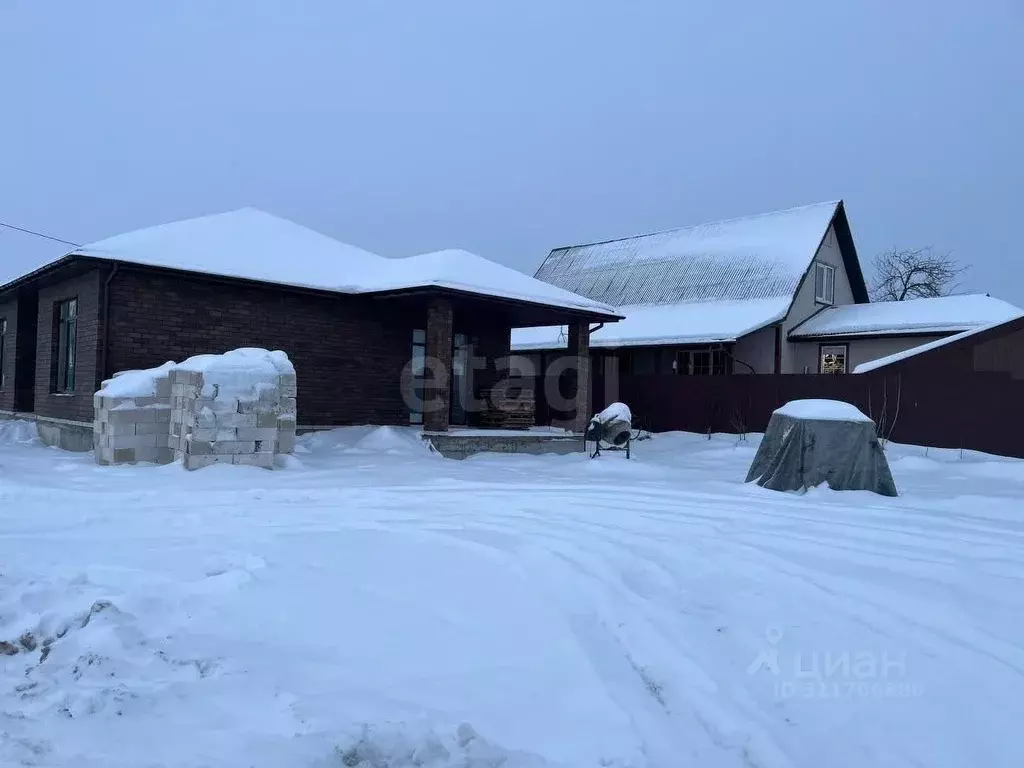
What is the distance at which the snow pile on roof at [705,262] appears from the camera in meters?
20.8

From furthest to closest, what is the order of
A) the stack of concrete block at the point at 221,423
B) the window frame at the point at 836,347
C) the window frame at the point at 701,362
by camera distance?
the window frame at the point at 701,362 < the window frame at the point at 836,347 < the stack of concrete block at the point at 221,423

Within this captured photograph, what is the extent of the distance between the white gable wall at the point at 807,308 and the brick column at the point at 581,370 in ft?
23.8

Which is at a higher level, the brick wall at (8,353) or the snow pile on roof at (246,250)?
the snow pile on roof at (246,250)

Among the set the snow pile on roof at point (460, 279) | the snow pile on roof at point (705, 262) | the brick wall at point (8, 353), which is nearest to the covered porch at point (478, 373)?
the snow pile on roof at point (460, 279)

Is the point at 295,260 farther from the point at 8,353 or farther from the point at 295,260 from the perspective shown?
the point at 8,353

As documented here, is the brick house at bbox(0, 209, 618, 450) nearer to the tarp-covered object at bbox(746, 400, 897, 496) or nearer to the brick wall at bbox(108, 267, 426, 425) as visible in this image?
the brick wall at bbox(108, 267, 426, 425)

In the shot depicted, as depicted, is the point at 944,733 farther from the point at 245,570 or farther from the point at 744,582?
the point at 245,570

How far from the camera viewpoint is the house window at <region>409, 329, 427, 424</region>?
1434 centimetres

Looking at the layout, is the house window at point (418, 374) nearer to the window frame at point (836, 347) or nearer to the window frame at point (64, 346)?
the window frame at point (64, 346)

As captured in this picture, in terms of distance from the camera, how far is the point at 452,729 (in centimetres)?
289

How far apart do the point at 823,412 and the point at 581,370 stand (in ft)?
21.7

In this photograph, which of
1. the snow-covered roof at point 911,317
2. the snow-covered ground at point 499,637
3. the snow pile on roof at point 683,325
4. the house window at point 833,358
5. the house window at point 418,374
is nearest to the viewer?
the snow-covered ground at point 499,637

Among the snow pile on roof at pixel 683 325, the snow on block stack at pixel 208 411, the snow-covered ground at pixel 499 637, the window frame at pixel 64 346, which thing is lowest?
the snow-covered ground at pixel 499 637

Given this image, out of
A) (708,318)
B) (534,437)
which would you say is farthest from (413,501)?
(708,318)
